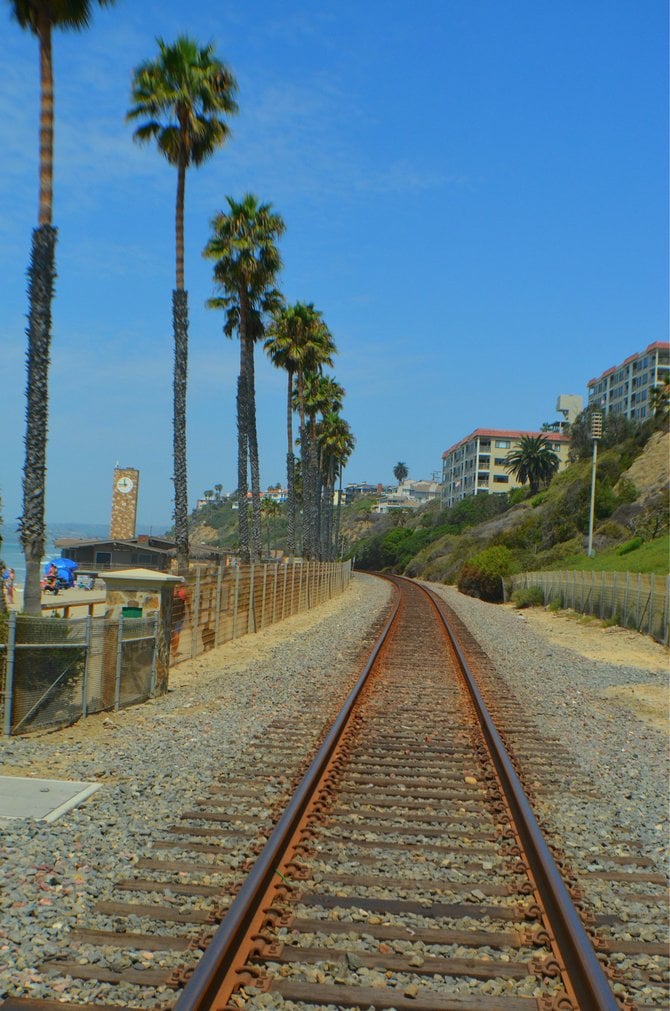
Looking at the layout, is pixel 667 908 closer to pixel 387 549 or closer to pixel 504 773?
pixel 504 773

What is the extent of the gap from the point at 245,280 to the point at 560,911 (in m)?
31.7

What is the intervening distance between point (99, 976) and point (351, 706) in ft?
27.1

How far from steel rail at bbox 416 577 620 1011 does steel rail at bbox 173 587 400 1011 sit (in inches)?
67.8

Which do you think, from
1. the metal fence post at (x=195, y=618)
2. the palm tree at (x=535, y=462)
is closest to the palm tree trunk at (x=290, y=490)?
the metal fence post at (x=195, y=618)

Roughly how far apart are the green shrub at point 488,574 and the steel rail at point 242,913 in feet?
156

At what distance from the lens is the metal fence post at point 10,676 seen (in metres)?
10.5

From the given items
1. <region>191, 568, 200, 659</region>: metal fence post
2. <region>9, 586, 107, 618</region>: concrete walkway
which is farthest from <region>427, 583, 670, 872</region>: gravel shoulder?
<region>9, 586, 107, 618</region>: concrete walkway

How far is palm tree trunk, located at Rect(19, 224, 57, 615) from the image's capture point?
1638cm

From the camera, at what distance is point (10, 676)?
10555mm

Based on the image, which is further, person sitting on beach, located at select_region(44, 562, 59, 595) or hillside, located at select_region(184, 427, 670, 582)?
hillside, located at select_region(184, 427, 670, 582)

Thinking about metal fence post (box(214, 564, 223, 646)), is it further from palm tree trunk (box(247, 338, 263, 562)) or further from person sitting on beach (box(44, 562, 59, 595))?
person sitting on beach (box(44, 562, 59, 595))

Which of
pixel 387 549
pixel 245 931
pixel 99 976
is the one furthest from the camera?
pixel 387 549

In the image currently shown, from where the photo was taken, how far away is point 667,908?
6.00 m

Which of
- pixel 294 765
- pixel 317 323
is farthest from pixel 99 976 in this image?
pixel 317 323
